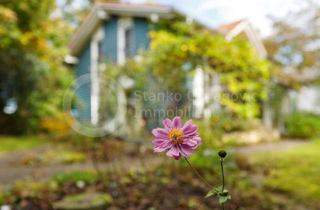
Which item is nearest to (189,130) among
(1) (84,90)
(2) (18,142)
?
(2) (18,142)

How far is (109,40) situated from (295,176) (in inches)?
345

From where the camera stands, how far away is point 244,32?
789 centimetres

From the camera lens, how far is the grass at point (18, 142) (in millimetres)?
9445

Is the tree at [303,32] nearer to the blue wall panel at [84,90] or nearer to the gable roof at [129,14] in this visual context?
the gable roof at [129,14]

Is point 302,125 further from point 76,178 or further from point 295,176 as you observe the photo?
point 76,178

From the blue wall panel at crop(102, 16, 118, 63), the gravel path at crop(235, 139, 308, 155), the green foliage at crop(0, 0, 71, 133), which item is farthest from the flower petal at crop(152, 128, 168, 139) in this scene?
the blue wall panel at crop(102, 16, 118, 63)

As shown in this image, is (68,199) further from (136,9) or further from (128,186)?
(136,9)

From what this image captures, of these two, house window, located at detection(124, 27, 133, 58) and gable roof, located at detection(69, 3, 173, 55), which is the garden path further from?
house window, located at detection(124, 27, 133, 58)

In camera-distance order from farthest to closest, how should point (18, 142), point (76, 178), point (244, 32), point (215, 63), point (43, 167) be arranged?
point (18, 142), point (244, 32), point (43, 167), point (215, 63), point (76, 178)

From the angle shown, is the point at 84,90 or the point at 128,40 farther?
the point at 84,90

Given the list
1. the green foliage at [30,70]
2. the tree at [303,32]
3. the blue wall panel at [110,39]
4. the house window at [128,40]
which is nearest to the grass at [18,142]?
the green foliage at [30,70]

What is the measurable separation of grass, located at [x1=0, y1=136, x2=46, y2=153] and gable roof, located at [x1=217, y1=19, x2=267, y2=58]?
5.21 metres

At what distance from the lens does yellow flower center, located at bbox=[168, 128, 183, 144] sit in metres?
1.02

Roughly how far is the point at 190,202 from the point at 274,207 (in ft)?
2.66
